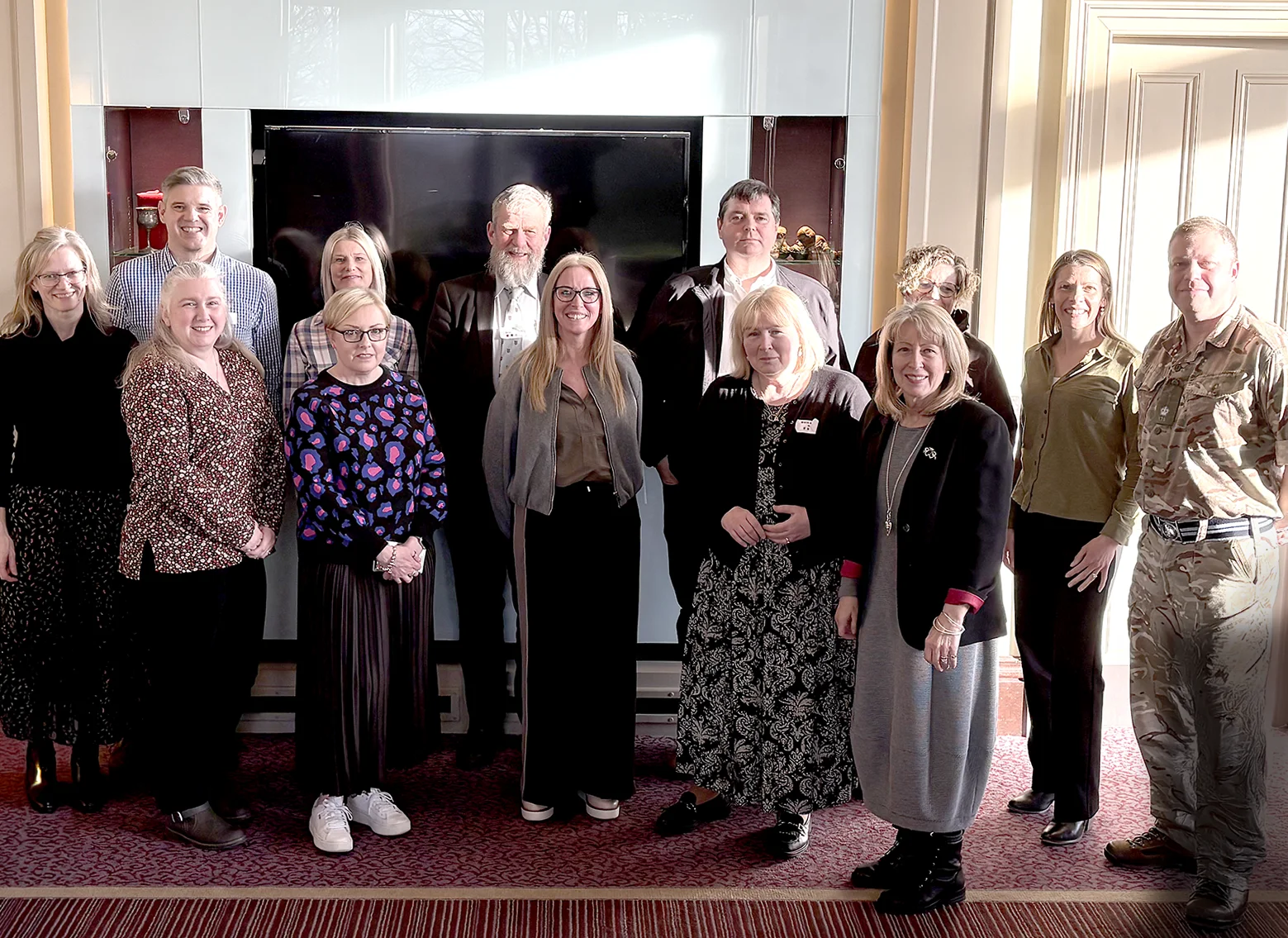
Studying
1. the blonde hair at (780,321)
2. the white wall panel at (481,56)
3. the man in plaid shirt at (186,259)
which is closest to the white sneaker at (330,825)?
the man in plaid shirt at (186,259)

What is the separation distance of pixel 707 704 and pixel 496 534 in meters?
1.02

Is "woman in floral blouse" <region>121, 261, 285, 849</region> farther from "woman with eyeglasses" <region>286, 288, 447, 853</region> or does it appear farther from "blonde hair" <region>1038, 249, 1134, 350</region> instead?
"blonde hair" <region>1038, 249, 1134, 350</region>

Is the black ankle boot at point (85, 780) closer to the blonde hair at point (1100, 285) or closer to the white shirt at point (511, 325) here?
the white shirt at point (511, 325)

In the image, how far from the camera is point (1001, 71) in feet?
12.7

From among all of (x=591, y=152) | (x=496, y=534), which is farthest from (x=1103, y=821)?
(x=591, y=152)

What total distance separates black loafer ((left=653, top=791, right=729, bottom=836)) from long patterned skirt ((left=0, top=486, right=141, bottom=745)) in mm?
1575

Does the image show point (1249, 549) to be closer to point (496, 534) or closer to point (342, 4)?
point (496, 534)

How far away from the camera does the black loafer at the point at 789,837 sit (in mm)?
2984

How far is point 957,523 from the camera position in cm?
256

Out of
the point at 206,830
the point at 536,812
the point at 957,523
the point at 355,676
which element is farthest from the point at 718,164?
the point at 206,830

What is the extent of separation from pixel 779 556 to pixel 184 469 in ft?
5.09

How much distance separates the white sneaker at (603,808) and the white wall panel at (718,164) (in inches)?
75.1

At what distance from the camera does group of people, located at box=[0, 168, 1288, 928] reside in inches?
105

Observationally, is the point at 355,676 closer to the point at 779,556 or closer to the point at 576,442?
the point at 576,442
